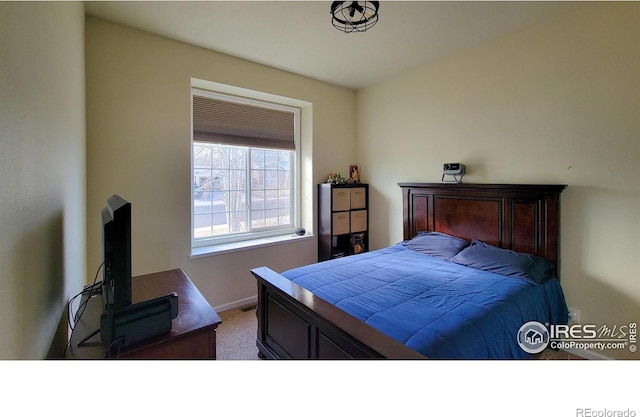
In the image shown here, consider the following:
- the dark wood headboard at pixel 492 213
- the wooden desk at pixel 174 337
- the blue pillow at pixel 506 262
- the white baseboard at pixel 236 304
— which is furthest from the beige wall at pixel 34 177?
the dark wood headboard at pixel 492 213

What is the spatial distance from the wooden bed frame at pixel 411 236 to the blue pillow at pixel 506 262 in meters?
0.15

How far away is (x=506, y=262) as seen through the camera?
7.91ft

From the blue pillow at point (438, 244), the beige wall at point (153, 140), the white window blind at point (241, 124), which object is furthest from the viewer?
the white window blind at point (241, 124)

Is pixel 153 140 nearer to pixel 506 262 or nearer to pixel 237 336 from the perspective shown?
pixel 237 336

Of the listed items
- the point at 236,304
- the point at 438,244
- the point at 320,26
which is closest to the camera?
the point at 320,26

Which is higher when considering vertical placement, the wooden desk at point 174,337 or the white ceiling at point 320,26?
the white ceiling at point 320,26

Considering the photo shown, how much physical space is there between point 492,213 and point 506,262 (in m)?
0.57

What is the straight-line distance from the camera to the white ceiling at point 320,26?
2.25m

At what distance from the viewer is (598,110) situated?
221 cm

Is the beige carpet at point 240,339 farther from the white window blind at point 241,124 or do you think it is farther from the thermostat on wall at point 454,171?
the white window blind at point 241,124

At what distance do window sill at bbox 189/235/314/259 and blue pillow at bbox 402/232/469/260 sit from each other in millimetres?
1408

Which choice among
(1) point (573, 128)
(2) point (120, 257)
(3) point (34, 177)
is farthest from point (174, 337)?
(1) point (573, 128)

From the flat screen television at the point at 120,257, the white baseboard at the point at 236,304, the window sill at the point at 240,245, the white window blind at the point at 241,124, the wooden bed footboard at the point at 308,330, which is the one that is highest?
the white window blind at the point at 241,124
